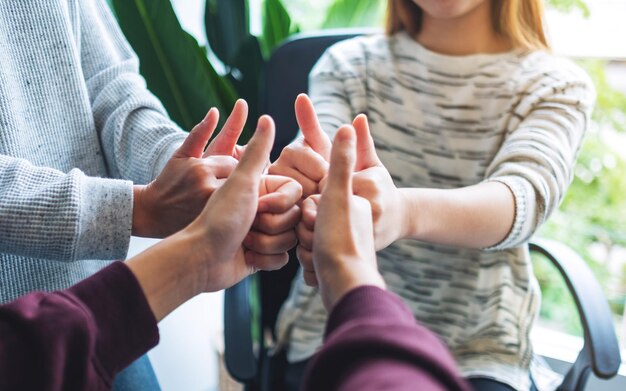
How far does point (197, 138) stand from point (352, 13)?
796 mm

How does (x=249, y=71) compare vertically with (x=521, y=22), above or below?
below

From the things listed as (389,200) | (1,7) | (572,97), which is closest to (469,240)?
(389,200)

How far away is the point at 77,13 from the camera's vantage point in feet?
2.98

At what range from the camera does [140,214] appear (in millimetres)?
831


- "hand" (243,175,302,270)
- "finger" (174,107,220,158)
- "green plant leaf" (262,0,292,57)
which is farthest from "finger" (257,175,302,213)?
"green plant leaf" (262,0,292,57)

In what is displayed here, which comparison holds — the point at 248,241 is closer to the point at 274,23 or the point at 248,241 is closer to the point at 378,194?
the point at 378,194

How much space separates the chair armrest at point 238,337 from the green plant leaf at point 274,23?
2.35ft

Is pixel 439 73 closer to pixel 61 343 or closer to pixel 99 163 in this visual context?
pixel 99 163

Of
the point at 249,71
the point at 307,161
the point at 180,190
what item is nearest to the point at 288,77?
the point at 249,71

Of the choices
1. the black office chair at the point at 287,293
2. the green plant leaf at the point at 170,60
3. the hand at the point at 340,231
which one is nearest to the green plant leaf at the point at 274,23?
the green plant leaf at the point at 170,60

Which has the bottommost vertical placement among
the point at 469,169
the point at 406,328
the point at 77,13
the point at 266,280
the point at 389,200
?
the point at 266,280

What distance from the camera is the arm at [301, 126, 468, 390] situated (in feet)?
1.38

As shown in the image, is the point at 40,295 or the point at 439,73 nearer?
the point at 40,295

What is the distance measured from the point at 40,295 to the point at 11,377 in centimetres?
7
